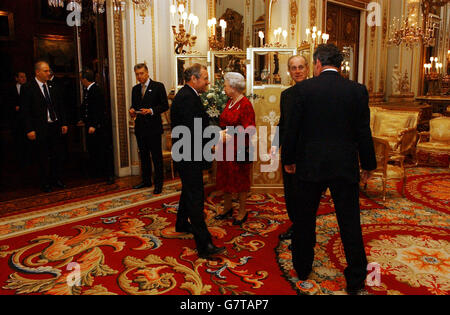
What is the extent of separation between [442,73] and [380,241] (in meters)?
12.2

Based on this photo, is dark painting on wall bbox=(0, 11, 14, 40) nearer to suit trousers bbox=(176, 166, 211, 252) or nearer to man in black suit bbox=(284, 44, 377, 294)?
suit trousers bbox=(176, 166, 211, 252)

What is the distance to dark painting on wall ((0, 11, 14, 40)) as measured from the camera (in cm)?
950

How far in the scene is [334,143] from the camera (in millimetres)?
2520

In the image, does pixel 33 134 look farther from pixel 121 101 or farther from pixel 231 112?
pixel 231 112

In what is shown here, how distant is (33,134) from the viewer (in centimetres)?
534

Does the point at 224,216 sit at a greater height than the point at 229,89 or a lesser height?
lesser

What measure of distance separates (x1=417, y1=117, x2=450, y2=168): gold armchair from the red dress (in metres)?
4.48

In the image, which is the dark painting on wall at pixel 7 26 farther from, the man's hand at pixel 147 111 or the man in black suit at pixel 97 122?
the man's hand at pixel 147 111

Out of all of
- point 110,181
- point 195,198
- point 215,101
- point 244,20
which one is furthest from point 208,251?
point 244,20

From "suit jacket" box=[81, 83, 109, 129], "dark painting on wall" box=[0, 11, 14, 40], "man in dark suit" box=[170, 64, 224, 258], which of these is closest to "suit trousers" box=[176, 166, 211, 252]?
"man in dark suit" box=[170, 64, 224, 258]

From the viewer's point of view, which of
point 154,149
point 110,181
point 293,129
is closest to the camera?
point 293,129

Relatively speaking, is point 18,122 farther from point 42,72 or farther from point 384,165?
point 384,165

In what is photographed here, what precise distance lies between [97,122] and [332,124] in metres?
4.29
